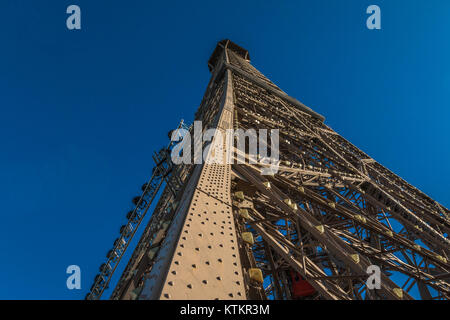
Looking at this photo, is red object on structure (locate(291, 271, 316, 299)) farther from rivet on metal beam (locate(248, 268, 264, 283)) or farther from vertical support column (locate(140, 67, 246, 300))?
rivet on metal beam (locate(248, 268, 264, 283))

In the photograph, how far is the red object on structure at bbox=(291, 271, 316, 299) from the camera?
967 cm

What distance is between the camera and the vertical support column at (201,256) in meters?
2.55

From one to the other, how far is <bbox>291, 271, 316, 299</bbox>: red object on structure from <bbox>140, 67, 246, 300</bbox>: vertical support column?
6937 mm

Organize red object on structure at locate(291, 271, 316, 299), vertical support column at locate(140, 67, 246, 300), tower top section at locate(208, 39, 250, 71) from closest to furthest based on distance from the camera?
vertical support column at locate(140, 67, 246, 300) → red object on structure at locate(291, 271, 316, 299) → tower top section at locate(208, 39, 250, 71)

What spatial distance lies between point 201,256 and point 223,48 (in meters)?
36.6

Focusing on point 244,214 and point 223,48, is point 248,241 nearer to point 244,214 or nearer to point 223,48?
point 244,214

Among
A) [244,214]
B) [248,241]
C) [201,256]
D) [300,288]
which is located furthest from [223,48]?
[201,256]

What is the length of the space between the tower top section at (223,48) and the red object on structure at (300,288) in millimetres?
32095

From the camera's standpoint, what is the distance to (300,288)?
386 inches

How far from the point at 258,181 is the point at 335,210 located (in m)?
2.26

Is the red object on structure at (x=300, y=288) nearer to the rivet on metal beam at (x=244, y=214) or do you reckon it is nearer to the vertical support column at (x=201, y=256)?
the rivet on metal beam at (x=244, y=214)

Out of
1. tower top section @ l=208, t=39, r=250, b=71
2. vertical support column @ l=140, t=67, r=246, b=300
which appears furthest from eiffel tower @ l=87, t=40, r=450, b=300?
tower top section @ l=208, t=39, r=250, b=71

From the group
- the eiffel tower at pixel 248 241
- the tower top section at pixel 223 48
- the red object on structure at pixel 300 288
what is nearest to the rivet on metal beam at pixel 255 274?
the eiffel tower at pixel 248 241
